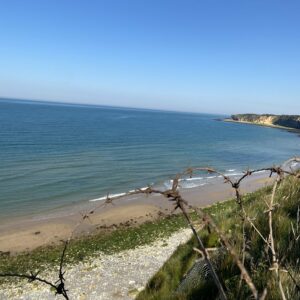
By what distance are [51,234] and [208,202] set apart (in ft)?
41.7

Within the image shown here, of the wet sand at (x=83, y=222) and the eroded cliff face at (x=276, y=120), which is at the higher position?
the eroded cliff face at (x=276, y=120)

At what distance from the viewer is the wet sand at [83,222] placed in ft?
65.0

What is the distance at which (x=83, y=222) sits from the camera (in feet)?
74.1

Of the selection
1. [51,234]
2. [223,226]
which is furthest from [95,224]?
[223,226]

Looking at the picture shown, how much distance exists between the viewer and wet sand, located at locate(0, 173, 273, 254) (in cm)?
1981

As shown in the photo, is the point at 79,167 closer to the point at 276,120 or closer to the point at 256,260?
the point at 256,260

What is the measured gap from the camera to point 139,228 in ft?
71.5

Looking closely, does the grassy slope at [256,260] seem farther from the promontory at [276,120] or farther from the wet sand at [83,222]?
the promontory at [276,120]

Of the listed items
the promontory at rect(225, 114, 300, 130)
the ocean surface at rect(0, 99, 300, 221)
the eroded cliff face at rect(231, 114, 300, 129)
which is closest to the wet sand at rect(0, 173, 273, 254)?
the ocean surface at rect(0, 99, 300, 221)

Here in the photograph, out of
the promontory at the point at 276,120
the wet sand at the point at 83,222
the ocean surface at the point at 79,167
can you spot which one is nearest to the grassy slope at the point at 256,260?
the wet sand at the point at 83,222

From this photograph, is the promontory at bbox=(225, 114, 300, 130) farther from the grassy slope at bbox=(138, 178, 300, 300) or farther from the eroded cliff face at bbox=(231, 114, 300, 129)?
the grassy slope at bbox=(138, 178, 300, 300)

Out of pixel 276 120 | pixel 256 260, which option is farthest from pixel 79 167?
pixel 276 120

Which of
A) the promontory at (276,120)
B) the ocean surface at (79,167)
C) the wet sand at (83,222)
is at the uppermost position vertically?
the promontory at (276,120)

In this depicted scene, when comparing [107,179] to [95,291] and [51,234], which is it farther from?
[95,291]
